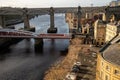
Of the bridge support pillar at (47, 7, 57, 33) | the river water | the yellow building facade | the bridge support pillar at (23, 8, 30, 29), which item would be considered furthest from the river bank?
the bridge support pillar at (23, 8, 30, 29)

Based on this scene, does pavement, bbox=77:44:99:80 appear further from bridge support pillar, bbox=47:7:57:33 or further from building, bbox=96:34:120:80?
bridge support pillar, bbox=47:7:57:33

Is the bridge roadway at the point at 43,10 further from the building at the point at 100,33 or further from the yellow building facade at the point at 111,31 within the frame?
the yellow building facade at the point at 111,31

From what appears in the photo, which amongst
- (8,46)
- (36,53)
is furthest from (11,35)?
(36,53)

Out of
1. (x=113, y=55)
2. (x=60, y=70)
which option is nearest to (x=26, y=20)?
(x=60, y=70)

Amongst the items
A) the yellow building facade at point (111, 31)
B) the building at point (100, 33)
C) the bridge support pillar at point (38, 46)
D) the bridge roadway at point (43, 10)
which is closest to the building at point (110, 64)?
the yellow building facade at point (111, 31)

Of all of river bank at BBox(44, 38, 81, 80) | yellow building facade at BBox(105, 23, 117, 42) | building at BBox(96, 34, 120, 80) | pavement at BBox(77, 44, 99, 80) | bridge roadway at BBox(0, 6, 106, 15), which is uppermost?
bridge roadway at BBox(0, 6, 106, 15)

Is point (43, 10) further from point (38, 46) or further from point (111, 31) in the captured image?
point (111, 31)

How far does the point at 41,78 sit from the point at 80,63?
10339 millimetres

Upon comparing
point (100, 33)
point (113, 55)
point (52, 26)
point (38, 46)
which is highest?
point (52, 26)

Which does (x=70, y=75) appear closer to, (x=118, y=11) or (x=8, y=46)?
(x=8, y=46)

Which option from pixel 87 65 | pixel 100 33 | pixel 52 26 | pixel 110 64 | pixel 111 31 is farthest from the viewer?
pixel 52 26

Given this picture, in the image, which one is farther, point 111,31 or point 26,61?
point 26,61

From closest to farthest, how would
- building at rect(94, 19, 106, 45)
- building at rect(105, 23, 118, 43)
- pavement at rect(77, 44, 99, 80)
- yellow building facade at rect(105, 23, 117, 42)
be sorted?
pavement at rect(77, 44, 99, 80) → building at rect(105, 23, 118, 43) → yellow building facade at rect(105, 23, 117, 42) → building at rect(94, 19, 106, 45)

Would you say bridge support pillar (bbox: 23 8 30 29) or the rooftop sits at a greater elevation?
bridge support pillar (bbox: 23 8 30 29)
